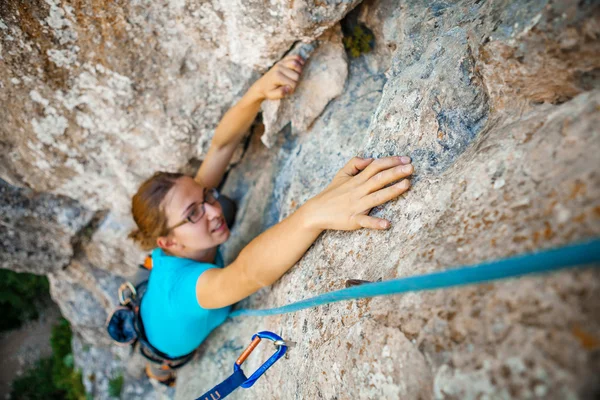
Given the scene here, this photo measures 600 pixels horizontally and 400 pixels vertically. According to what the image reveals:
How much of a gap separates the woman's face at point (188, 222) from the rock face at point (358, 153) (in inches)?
14.9

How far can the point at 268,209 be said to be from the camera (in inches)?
124

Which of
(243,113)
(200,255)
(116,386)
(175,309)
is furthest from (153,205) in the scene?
(116,386)

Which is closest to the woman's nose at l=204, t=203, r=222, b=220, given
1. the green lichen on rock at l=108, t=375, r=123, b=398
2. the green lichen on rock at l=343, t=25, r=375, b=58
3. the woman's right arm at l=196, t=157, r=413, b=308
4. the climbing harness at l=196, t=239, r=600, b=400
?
the woman's right arm at l=196, t=157, r=413, b=308

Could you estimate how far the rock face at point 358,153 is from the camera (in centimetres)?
108

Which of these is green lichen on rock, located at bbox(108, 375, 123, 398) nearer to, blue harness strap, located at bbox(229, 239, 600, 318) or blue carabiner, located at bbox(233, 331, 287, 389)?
blue carabiner, located at bbox(233, 331, 287, 389)

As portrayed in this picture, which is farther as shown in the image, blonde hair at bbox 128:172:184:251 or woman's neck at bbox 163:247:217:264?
woman's neck at bbox 163:247:217:264

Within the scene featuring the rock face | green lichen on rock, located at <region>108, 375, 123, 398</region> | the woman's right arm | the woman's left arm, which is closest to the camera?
the rock face

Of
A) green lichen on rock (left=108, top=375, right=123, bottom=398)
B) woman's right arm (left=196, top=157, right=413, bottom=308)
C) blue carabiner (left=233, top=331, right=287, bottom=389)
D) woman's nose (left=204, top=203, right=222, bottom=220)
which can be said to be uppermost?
woman's nose (left=204, top=203, right=222, bottom=220)

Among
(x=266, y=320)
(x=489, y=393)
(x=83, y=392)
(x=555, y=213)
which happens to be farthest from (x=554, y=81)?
(x=83, y=392)

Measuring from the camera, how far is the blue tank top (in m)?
2.72

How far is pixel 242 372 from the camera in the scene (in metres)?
2.03

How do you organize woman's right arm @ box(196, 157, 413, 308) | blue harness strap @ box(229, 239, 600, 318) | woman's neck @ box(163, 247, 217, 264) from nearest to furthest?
1. blue harness strap @ box(229, 239, 600, 318)
2. woman's right arm @ box(196, 157, 413, 308)
3. woman's neck @ box(163, 247, 217, 264)

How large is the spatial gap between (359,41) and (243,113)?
1017mm

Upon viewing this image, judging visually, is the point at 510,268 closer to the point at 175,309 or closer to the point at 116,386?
the point at 175,309
